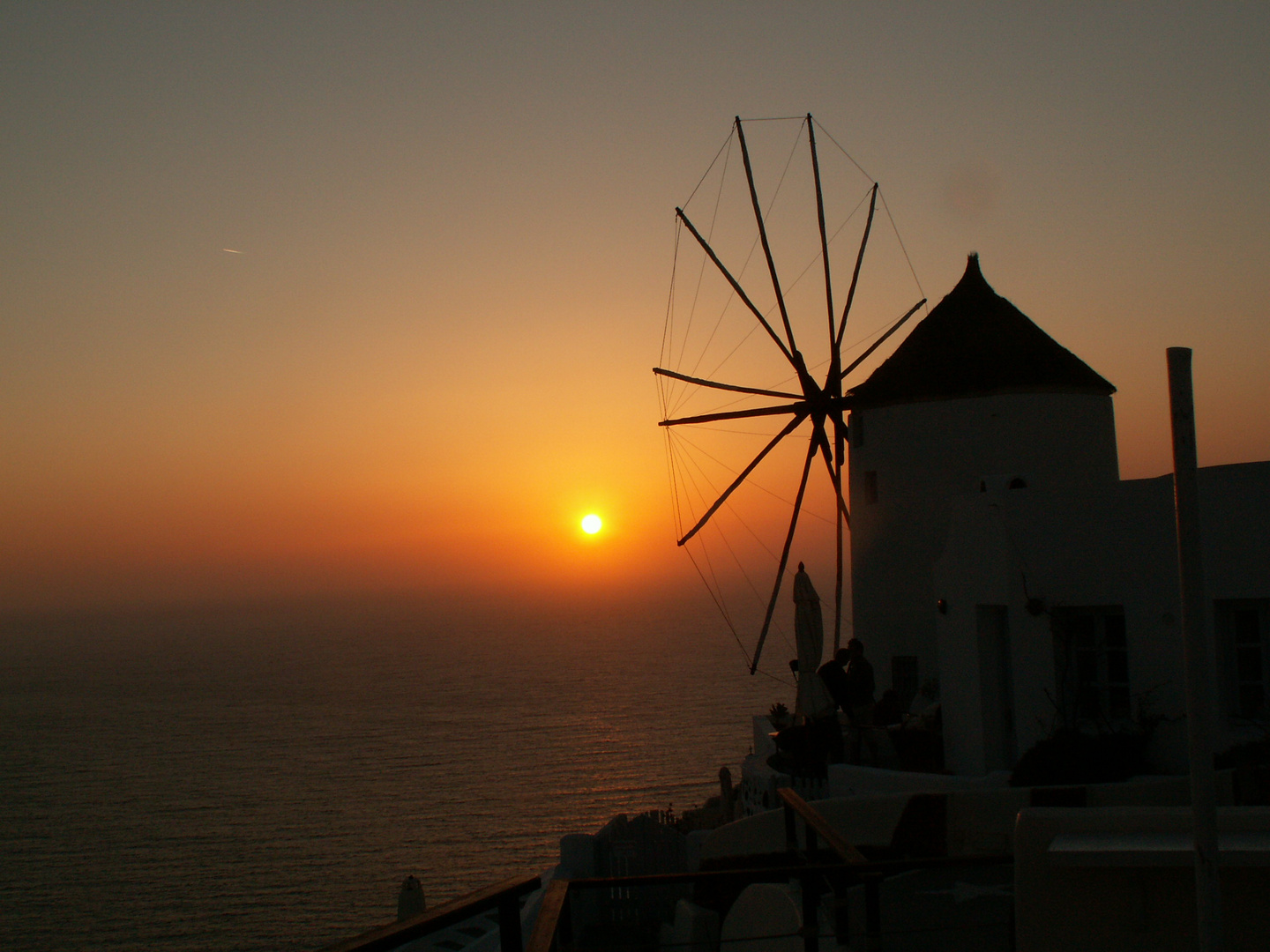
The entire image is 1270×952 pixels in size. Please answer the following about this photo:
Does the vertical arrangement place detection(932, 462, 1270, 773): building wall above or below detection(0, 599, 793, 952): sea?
above

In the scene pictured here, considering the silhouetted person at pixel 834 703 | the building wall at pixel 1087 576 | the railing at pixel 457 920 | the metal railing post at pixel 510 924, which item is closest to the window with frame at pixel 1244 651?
the building wall at pixel 1087 576

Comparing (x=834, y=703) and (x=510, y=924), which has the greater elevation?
(x=510, y=924)

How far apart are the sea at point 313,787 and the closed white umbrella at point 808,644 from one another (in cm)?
2296

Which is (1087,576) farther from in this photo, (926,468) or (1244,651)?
(926,468)

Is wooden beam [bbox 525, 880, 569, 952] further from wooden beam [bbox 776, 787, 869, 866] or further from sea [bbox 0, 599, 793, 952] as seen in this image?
sea [bbox 0, 599, 793, 952]

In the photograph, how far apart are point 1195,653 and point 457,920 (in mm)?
2861

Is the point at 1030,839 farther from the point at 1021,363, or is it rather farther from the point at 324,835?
the point at 324,835

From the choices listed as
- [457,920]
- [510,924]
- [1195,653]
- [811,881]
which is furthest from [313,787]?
[1195,653]

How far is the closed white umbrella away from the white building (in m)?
1.91

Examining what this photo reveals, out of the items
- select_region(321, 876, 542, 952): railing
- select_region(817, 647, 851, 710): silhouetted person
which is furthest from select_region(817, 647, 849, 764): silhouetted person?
select_region(321, 876, 542, 952): railing

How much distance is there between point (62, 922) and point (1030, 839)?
46811mm

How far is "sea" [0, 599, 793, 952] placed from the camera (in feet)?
143

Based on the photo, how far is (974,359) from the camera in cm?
2145

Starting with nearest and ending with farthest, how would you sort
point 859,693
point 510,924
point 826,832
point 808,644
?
point 510,924
point 826,832
point 859,693
point 808,644
